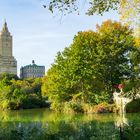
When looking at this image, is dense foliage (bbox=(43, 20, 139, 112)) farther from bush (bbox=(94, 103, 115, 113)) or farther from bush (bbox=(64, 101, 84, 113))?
bush (bbox=(94, 103, 115, 113))

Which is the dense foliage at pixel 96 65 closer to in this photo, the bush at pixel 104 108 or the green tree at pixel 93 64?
the green tree at pixel 93 64

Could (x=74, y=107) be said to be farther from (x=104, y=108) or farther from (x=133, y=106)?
(x=133, y=106)

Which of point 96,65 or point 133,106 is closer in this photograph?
point 133,106

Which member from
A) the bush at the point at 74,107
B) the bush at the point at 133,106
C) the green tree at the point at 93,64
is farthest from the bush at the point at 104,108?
the green tree at the point at 93,64

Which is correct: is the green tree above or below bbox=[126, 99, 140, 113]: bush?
above

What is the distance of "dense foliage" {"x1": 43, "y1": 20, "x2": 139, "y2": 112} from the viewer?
44.5m

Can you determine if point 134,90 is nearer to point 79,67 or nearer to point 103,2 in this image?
point 79,67

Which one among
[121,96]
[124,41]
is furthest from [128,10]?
[124,41]

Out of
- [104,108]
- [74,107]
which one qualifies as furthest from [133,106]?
[74,107]

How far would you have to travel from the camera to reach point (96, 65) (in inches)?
1759

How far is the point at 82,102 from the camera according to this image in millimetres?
43969

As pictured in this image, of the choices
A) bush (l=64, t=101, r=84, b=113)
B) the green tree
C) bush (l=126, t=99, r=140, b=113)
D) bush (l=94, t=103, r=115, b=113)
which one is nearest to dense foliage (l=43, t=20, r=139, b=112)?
the green tree

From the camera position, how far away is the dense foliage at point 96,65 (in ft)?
146

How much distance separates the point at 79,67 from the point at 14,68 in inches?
5529
